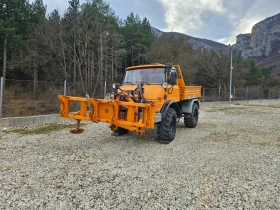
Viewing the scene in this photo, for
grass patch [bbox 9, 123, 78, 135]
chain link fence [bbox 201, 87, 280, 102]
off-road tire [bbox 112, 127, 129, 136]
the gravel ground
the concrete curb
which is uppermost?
chain link fence [bbox 201, 87, 280, 102]

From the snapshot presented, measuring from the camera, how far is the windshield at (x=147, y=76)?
19.5ft

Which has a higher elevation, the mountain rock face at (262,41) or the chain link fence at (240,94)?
the mountain rock face at (262,41)

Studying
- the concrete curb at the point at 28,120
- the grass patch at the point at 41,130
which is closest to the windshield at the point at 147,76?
the grass patch at the point at 41,130

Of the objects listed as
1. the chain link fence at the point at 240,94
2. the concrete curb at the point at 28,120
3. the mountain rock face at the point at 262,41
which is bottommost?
the concrete curb at the point at 28,120

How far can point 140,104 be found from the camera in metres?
4.46

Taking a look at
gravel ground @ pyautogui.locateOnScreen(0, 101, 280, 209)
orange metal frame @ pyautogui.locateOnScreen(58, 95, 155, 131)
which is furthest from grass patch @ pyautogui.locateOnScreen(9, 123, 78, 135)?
orange metal frame @ pyautogui.locateOnScreen(58, 95, 155, 131)

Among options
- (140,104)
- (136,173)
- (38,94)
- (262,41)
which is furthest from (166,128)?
(262,41)

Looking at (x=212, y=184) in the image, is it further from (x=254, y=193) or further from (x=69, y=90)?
(x=69, y=90)

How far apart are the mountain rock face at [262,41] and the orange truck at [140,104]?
102 m

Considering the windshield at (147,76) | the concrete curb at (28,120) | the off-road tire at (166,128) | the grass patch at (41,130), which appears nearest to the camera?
the off-road tire at (166,128)

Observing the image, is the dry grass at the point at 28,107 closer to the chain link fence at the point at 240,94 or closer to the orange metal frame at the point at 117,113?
the orange metal frame at the point at 117,113

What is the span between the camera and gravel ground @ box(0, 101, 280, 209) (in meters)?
2.88

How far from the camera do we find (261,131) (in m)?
7.65

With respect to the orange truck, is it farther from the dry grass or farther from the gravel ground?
the dry grass
